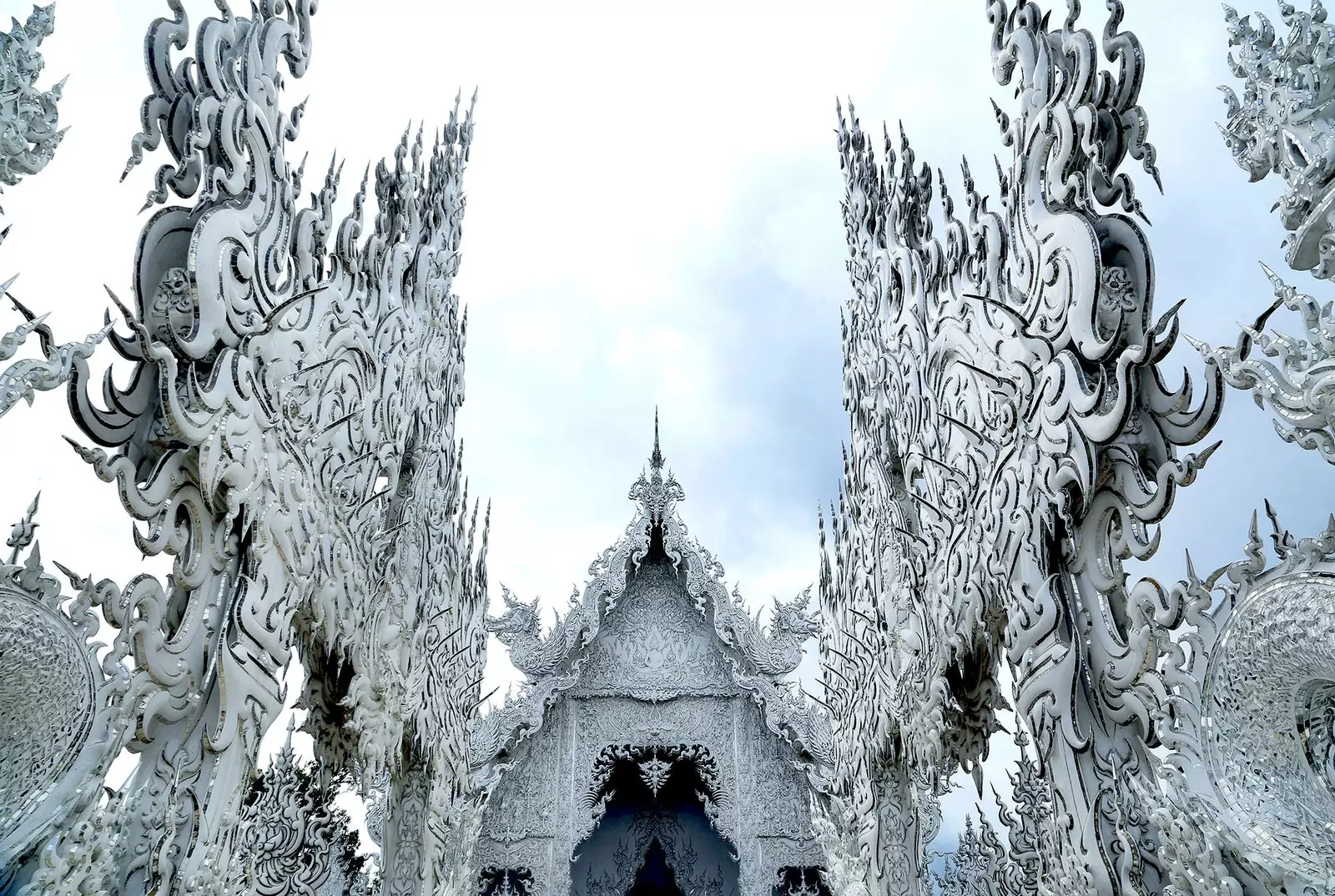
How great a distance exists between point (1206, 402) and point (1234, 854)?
5.36 feet

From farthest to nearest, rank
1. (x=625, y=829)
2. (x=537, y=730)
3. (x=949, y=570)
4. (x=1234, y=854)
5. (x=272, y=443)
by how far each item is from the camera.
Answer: (x=625, y=829) → (x=537, y=730) → (x=949, y=570) → (x=272, y=443) → (x=1234, y=854)

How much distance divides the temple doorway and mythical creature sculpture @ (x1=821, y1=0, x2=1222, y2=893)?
3.36 m

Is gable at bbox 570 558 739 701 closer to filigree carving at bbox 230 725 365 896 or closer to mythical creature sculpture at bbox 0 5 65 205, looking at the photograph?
filigree carving at bbox 230 725 365 896

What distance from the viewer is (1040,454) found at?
474cm

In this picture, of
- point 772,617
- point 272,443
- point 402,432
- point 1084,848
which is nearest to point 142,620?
point 272,443

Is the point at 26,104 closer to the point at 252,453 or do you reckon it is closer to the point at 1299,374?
the point at 252,453

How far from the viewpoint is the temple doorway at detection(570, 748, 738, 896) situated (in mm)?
10523

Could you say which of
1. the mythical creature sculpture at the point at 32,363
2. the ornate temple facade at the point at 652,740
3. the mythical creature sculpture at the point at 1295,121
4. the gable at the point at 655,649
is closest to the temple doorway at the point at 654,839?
the ornate temple facade at the point at 652,740

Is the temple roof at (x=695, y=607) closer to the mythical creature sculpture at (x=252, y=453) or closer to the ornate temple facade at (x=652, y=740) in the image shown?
the ornate temple facade at (x=652, y=740)

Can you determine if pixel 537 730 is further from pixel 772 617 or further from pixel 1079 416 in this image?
pixel 1079 416

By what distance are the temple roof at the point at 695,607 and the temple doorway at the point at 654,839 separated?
1.04 m

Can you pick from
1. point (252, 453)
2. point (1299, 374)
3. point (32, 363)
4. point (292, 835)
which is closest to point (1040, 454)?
point (1299, 374)

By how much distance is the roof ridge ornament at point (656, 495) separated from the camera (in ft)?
37.6

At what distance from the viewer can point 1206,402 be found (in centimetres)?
391
